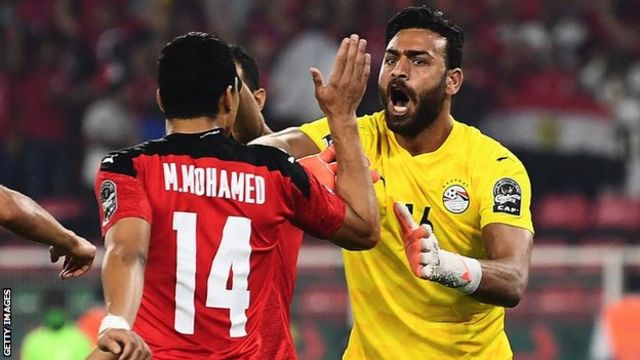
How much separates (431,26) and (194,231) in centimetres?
189

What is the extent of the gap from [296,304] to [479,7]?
14.9 feet

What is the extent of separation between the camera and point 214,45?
4.24 meters

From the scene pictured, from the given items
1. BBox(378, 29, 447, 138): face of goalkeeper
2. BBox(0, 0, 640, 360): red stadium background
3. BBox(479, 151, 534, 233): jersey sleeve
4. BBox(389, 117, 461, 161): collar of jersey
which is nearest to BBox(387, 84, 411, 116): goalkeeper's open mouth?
BBox(378, 29, 447, 138): face of goalkeeper

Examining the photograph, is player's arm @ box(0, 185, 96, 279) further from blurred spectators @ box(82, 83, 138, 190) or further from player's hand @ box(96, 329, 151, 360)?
blurred spectators @ box(82, 83, 138, 190)

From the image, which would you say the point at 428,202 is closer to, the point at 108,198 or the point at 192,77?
the point at 192,77

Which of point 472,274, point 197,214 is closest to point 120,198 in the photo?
point 197,214

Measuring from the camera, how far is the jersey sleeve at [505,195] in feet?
17.3

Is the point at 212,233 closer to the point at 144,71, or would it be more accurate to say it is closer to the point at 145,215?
the point at 145,215

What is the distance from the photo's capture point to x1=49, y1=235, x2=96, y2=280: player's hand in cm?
477

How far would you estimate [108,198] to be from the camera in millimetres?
4082

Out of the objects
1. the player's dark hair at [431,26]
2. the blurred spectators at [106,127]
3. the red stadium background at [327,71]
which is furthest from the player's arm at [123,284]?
the blurred spectators at [106,127]

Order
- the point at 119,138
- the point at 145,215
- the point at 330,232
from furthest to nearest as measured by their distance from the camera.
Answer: the point at 119,138
the point at 330,232
the point at 145,215

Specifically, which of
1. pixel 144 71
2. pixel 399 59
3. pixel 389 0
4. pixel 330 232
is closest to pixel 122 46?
pixel 144 71

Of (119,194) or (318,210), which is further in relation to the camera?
(318,210)
